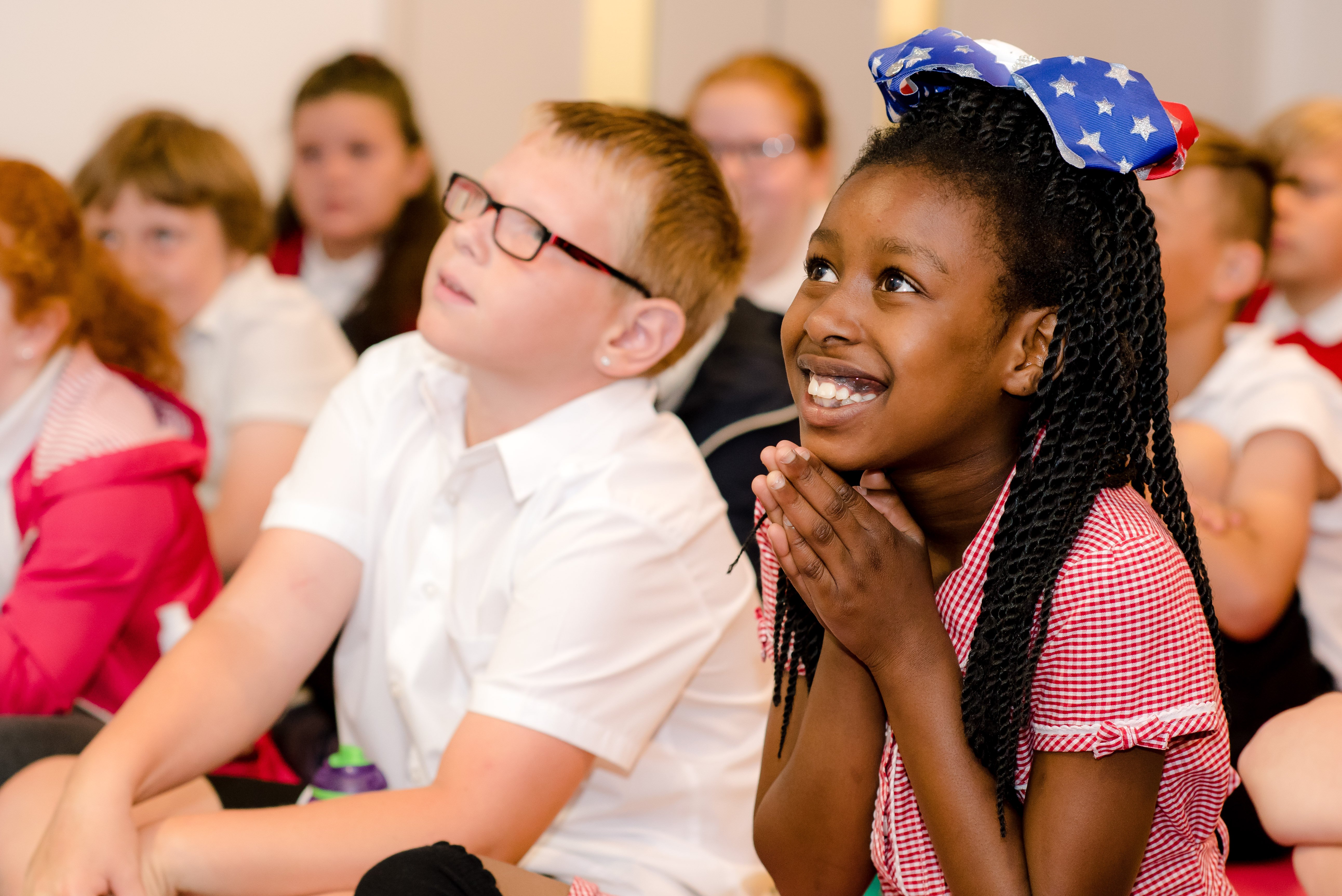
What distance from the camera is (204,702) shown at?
1205 millimetres

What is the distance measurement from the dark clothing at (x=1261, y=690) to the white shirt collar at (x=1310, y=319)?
0.89 m

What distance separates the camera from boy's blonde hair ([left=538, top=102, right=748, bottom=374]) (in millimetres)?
1308

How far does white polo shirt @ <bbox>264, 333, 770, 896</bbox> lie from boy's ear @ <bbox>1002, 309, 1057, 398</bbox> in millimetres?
420

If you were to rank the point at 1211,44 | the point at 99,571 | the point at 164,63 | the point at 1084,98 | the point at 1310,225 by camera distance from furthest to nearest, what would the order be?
the point at 1211,44 → the point at 164,63 → the point at 1310,225 → the point at 99,571 → the point at 1084,98

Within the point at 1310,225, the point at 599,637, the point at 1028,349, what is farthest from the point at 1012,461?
the point at 1310,225

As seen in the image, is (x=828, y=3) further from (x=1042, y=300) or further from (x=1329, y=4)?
(x=1042, y=300)

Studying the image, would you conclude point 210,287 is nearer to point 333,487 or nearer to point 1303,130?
point 333,487

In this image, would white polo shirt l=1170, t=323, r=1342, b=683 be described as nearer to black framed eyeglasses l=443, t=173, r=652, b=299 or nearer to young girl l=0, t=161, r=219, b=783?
black framed eyeglasses l=443, t=173, r=652, b=299

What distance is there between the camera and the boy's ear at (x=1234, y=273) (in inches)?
74.0

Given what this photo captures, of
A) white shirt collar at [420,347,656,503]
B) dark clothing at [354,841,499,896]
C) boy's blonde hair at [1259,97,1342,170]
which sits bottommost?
dark clothing at [354,841,499,896]

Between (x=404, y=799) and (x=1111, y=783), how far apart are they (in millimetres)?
575

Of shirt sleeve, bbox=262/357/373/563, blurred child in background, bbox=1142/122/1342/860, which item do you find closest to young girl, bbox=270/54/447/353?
shirt sleeve, bbox=262/357/373/563

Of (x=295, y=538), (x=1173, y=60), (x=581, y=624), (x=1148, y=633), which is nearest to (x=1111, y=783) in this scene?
(x=1148, y=633)

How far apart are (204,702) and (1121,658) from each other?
2.80ft
